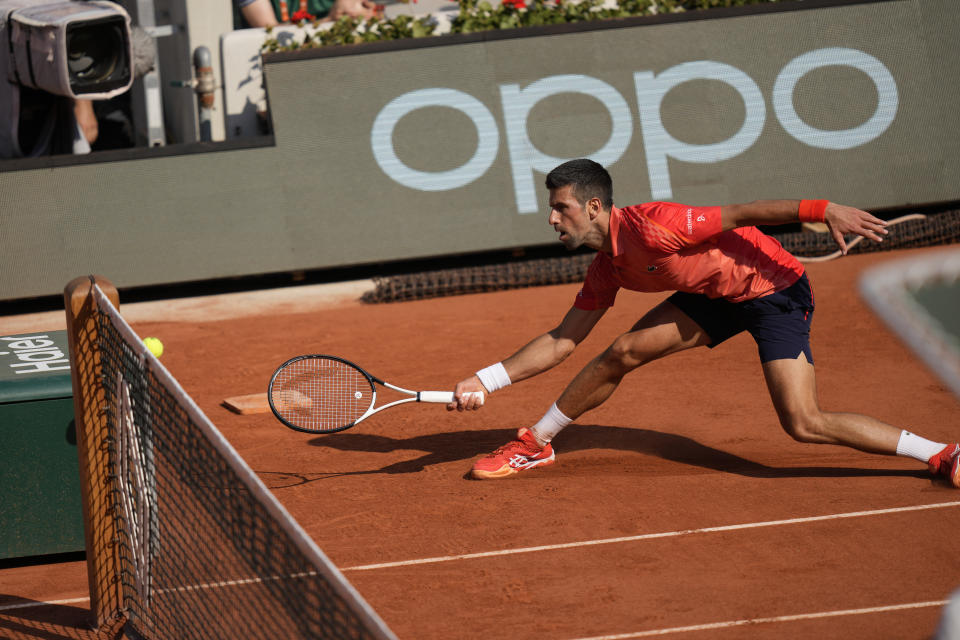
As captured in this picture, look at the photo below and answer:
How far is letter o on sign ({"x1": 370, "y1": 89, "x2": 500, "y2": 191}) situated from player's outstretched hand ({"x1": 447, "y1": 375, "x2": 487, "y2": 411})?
520cm

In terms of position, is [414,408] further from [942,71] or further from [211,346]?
[942,71]

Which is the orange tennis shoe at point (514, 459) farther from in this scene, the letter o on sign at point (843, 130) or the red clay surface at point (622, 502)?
the letter o on sign at point (843, 130)

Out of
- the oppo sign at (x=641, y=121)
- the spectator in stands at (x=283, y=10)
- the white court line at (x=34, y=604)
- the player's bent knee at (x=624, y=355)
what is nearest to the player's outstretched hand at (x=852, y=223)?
the player's bent knee at (x=624, y=355)

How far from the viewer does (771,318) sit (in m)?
4.95

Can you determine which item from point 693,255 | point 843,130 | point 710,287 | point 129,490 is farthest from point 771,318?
point 843,130

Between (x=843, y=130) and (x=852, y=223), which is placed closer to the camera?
(x=852, y=223)

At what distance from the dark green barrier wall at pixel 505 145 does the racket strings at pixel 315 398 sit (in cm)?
434

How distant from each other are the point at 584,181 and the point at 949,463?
2.07 meters

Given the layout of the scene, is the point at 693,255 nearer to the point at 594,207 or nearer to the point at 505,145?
the point at 594,207

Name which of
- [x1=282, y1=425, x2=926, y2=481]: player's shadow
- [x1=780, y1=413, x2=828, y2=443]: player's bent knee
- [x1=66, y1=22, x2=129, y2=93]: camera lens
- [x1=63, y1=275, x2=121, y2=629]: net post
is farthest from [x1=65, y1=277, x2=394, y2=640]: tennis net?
[x1=66, y1=22, x2=129, y2=93]: camera lens

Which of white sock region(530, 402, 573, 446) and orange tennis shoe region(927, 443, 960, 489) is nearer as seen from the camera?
orange tennis shoe region(927, 443, 960, 489)

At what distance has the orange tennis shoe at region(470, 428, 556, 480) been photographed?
537cm

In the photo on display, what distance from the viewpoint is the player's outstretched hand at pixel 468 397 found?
4879mm

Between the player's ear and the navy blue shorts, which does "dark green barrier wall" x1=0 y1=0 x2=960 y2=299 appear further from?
the player's ear
